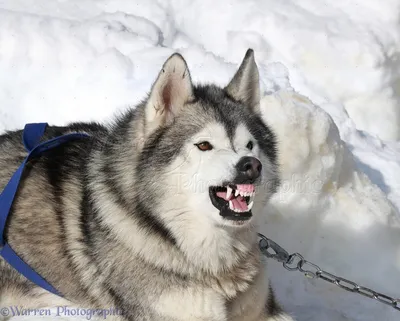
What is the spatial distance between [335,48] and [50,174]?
4.07 metres

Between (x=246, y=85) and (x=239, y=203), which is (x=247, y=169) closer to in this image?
(x=239, y=203)

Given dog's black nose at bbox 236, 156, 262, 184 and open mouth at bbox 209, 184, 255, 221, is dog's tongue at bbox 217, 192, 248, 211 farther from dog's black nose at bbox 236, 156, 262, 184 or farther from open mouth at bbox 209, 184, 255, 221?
dog's black nose at bbox 236, 156, 262, 184

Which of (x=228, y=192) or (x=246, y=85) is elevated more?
(x=246, y=85)

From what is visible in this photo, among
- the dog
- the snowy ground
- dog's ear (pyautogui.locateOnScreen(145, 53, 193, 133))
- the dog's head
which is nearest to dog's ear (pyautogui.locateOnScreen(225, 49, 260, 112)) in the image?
the dog

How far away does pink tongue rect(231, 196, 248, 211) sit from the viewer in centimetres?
273

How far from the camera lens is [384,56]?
6.47 metres

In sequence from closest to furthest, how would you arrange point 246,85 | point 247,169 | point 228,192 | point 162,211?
point 247,169
point 228,192
point 162,211
point 246,85

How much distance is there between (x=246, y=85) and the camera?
316cm

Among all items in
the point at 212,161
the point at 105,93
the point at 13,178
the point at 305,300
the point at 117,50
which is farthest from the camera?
the point at 117,50

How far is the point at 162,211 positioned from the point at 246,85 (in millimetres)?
813

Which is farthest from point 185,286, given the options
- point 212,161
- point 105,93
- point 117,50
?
point 117,50

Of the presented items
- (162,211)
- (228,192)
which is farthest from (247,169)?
(162,211)

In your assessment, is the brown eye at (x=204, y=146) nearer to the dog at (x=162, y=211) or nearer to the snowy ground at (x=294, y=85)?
the dog at (x=162, y=211)

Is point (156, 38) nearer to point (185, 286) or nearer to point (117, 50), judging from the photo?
point (117, 50)
